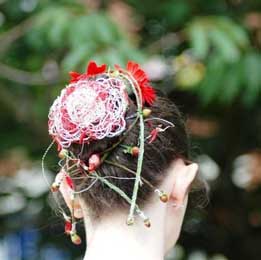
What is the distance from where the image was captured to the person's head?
5.29ft

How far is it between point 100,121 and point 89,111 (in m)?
0.04

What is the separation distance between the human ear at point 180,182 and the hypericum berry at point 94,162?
5.7 inches

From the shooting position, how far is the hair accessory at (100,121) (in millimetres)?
1607

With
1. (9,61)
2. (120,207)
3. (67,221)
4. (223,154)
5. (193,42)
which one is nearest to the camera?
(120,207)

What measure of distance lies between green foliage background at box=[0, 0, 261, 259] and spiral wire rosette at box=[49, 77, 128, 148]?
3.58 feet

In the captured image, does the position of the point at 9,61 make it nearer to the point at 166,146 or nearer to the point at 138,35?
the point at 138,35

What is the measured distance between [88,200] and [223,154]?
2.32 meters

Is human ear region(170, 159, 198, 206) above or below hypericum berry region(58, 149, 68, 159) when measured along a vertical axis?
below

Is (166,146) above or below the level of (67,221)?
above

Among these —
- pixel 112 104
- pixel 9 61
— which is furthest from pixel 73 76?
pixel 9 61

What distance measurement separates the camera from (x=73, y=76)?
1.73m

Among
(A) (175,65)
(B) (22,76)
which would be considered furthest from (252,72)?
(B) (22,76)

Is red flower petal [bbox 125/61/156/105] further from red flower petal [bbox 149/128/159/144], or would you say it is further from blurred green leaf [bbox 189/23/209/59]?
blurred green leaf [bbox 189/23/209/59]

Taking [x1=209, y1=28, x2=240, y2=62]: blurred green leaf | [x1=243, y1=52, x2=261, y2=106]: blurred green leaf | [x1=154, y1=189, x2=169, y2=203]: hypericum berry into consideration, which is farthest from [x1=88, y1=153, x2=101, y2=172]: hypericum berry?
[x1=243, y1=52, x2=261, y2=106]: blurred green leaf
